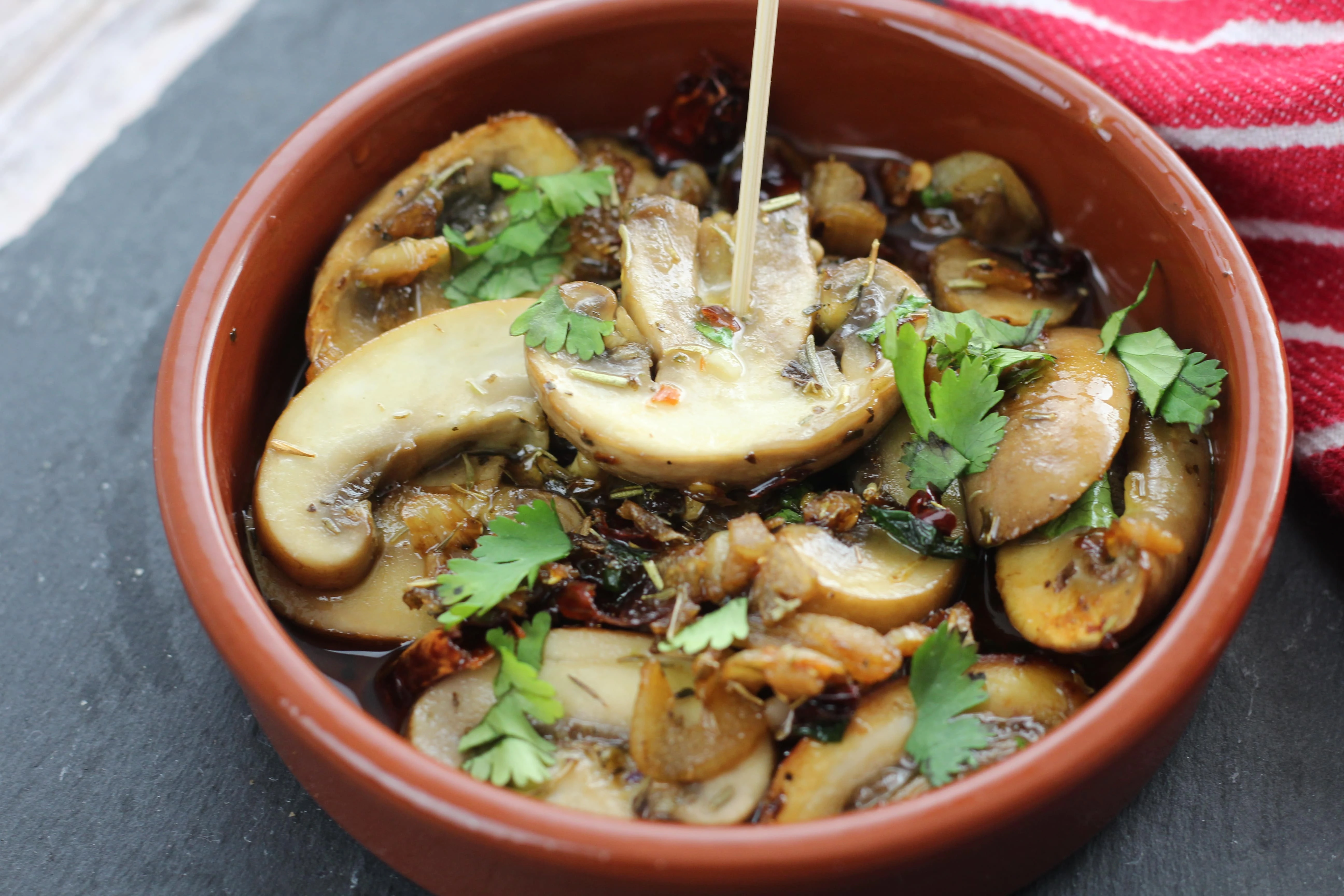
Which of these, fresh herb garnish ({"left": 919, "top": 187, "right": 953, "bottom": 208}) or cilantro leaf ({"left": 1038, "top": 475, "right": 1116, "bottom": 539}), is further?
fresh herb garnish ({"left": 919, "top": 187, "right": 953, "bottom": 208})

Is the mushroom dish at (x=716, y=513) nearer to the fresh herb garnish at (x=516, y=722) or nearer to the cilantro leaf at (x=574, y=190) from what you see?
the fresh herb garnish at (x=516, y=722)

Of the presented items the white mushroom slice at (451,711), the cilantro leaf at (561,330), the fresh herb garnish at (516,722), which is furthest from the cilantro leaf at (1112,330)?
the white mushroom slice at (451,711)

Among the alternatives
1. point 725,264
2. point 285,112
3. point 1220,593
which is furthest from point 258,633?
point 285,112

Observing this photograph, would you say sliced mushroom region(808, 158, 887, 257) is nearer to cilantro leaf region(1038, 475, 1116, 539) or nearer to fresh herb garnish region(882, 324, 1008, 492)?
fresh herb garnish region(882, 324, 1008, 492)

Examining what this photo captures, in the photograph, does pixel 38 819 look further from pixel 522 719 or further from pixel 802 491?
pixel 802 491

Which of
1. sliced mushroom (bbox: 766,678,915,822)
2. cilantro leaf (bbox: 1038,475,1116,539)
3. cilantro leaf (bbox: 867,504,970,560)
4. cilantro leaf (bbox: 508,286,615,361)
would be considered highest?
cilantro leaf (bbox: 508,286,615,361)

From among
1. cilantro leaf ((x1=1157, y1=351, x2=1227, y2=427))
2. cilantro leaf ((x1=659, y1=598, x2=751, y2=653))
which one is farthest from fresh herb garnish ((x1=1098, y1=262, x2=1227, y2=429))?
cilantro leaf ((x1=659, y1=598, x2=751, y2=653))
